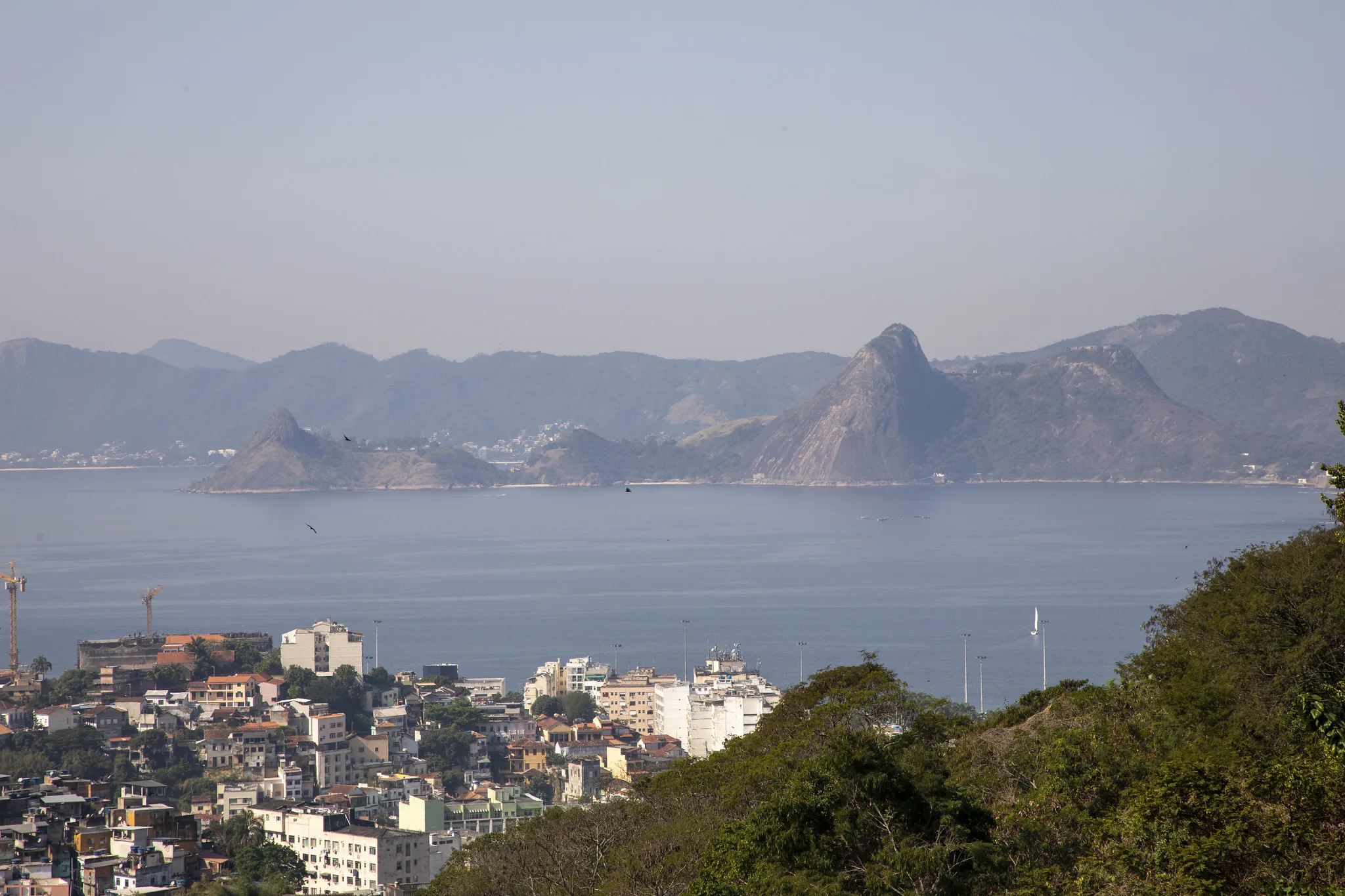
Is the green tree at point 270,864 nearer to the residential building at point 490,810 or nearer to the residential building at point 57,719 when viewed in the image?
the residential building at point 490,810

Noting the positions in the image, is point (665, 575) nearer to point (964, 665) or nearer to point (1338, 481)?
point (964, 665)

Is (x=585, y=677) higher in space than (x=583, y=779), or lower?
higher

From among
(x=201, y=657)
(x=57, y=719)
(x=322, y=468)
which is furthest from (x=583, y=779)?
(x=322, y=468)

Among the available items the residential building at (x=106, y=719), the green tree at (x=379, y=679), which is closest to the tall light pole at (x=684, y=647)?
the green tree at (x=379, y=679)

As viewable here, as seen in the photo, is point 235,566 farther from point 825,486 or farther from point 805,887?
point 825,486

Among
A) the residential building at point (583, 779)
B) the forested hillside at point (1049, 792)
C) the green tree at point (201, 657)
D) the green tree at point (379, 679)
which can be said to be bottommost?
the residential building at point (583, 779)

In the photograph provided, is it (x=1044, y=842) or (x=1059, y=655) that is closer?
(x=1044, y=842)

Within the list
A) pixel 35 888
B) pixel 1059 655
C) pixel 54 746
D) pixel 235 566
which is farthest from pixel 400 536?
pixel 35 888
